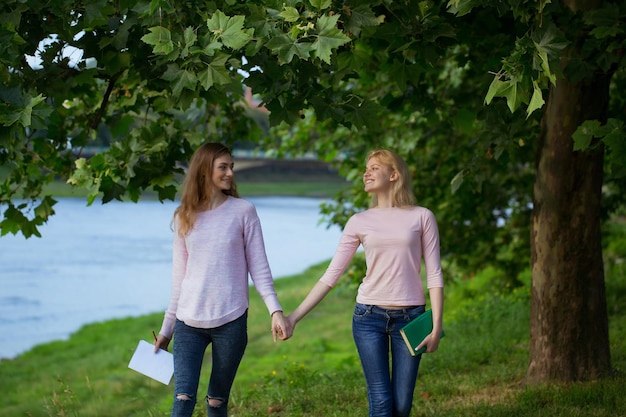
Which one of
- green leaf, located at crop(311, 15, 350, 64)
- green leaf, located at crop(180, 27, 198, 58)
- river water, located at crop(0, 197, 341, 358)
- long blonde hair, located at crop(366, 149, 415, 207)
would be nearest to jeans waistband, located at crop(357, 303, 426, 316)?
long blonde hair, located at crop(366, 149, 415, 207)

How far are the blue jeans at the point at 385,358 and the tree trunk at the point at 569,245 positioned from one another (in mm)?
2350

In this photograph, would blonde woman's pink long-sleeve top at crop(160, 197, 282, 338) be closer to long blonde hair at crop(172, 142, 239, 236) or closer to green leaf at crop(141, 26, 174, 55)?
long blonde hair at crop(172, 142, 239, 236)

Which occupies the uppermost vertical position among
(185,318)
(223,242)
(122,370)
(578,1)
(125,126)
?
(578,1)

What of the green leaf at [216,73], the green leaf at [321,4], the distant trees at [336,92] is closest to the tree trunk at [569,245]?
the distant trees at [336,92]

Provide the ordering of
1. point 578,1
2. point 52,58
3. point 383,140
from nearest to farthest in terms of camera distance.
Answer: point 52,58 → point 578,1 → point 383,140

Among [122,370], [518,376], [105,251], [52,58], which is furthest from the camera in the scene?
[105,251]

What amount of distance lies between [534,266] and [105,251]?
32990mm

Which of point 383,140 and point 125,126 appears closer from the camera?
point 125,126

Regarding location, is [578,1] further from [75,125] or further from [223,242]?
[75,125]

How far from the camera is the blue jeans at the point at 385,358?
4227 millimetres

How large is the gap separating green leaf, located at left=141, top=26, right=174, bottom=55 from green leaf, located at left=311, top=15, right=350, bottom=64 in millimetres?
668

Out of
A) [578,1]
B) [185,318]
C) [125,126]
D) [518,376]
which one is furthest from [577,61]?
[125,126]

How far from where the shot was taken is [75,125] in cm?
722

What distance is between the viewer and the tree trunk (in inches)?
243
